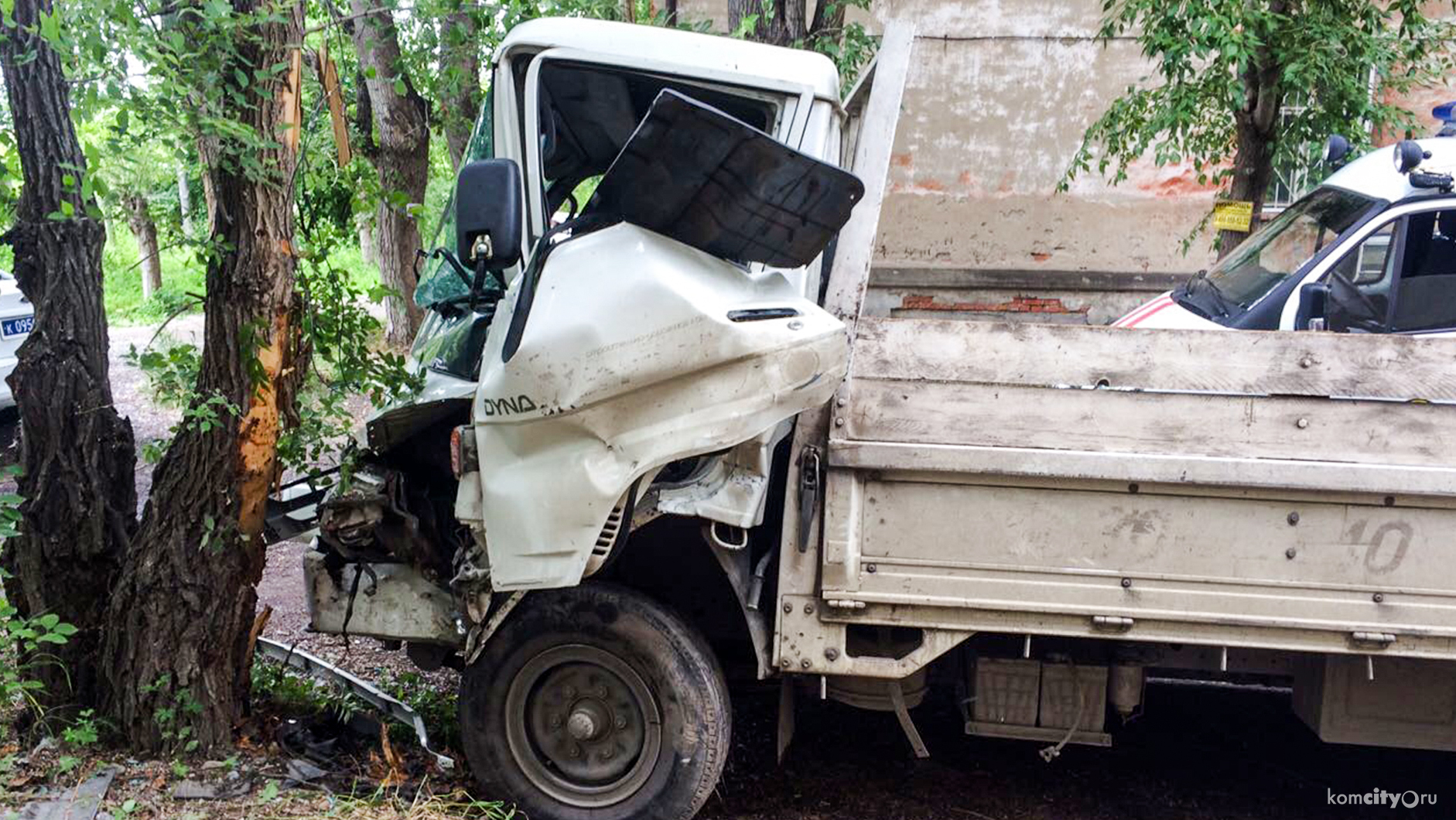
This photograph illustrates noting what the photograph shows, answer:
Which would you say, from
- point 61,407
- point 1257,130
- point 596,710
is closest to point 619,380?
point 596,710

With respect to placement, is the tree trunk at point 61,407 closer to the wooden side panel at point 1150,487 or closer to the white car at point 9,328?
the wooden side panel at point 1150,487

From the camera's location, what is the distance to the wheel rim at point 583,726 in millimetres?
3793

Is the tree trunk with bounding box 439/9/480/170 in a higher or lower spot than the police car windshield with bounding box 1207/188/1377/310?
higher

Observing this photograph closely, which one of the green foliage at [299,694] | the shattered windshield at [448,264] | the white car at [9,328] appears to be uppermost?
the shattered windshield at [448,264]

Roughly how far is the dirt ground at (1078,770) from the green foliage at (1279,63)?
3753mm

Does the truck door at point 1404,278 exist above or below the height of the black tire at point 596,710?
above

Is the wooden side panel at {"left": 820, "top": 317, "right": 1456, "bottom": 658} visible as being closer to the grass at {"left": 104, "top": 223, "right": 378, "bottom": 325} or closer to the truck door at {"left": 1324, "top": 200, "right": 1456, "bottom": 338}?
the grass at {"left": 104, "top": 223, "right": 378, "bottom": 325}

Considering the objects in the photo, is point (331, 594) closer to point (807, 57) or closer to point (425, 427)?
point (425, 427)

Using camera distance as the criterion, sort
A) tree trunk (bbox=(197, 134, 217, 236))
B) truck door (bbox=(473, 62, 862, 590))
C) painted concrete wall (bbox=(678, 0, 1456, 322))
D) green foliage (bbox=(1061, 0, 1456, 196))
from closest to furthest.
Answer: truck door (bbox=(473, 62, 862, 590)) < tree trunk (bbox=(197, 134, 217, 236)) < green foliage (bbox=(1061, 0, 1456, 196)) < painted concrete wall (bbox=(678, 0, 1456, 322))

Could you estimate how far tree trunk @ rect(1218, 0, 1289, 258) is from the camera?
7.33 m

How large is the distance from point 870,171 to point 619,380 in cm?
117

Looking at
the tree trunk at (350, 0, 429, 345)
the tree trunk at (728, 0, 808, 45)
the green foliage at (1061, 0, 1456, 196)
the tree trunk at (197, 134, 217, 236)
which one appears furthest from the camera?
the tree trunk at (350, 0, 429, 345)

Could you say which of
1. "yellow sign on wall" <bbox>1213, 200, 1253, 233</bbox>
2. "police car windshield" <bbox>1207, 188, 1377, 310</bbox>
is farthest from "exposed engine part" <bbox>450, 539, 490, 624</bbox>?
"yellow sign on wall" <bbox>1213, 200, 1253, 233</bbox>

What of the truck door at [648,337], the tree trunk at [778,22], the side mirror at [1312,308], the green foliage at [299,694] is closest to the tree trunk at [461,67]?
the tree trunk at [778,22]
